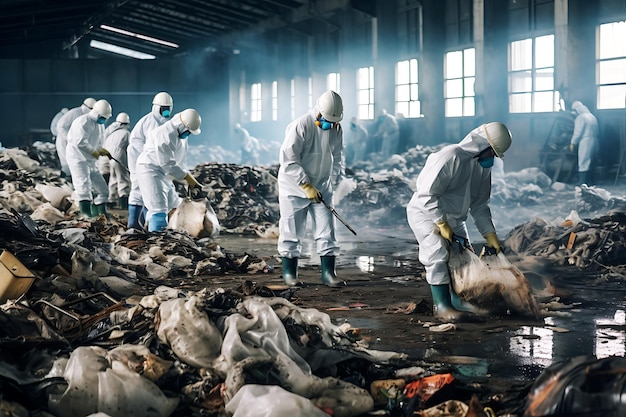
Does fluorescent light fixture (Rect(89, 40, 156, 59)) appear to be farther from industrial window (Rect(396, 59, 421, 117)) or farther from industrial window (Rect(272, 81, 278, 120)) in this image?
industrial window (Rect(396, 59, 421, 117))

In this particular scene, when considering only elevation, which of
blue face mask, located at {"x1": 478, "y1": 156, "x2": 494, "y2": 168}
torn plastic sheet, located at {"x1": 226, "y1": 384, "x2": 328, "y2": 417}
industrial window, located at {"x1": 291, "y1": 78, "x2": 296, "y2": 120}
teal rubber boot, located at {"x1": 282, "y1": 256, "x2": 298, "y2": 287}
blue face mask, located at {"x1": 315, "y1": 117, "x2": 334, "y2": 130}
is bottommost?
torn plastic sheet, located at {"x1": 226, "y1": 384, "x2": 328, "y2": 417}

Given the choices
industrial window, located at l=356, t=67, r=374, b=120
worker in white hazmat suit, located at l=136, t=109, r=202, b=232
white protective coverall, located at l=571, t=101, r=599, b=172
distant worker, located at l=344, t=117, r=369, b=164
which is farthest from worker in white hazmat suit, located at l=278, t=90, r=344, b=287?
industrial window, located at l=356, t=67, r=374, b=120

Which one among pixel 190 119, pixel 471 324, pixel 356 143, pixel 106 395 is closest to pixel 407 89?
pixel 356 143

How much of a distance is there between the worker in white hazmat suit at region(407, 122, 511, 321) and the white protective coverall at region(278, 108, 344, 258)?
4.93 feet

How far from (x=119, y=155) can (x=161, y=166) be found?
16.0 feet

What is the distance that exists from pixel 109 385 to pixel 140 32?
27379mm

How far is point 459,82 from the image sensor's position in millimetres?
16750

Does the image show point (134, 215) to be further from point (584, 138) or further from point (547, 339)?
point (584, 138)

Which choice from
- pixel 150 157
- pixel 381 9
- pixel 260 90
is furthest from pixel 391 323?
pixel 260 90

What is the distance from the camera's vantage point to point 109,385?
3.84 metres

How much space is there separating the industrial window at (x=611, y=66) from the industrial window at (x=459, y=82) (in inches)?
123

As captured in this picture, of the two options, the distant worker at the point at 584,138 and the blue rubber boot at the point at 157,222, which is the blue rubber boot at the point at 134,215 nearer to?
the blue rubber boot at the point at 157,222

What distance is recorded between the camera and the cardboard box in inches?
215

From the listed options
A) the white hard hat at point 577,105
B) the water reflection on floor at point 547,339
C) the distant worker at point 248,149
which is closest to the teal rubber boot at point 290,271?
the water reflection on floor at point 547,339
